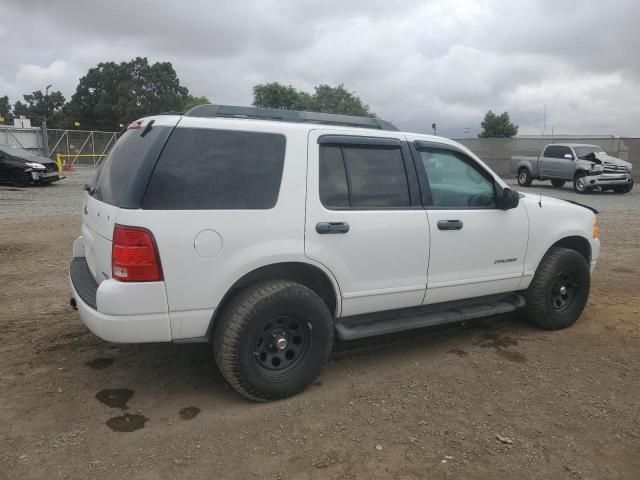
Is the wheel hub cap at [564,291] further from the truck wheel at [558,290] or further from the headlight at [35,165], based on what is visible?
the headlight at [35,165]

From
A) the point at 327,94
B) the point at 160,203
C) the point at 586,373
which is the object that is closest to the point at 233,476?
the point at 160,203

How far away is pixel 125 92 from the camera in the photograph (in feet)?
209

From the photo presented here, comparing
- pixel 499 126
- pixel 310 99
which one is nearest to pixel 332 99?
pixel 310 99

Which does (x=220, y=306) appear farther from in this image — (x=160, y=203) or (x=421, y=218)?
(x=421, y=218)

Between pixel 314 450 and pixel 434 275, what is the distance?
65.5 inches

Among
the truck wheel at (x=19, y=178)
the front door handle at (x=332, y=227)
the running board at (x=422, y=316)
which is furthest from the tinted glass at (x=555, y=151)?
the truck wheel at (x=19, y=178)

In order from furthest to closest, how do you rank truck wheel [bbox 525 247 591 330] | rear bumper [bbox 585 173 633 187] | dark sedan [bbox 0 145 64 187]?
rear bumper [bbox 585 173 633 187] < dark sedan [bbox 0 145 64 187] < truck wheel [bbox 525 247 591 330]

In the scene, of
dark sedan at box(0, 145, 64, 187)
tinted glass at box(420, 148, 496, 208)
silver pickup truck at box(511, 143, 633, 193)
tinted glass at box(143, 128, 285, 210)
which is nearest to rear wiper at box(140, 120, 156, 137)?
tinted glass at box(143, 128, 285, 210)

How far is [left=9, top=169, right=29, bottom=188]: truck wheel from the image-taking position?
16953 mm

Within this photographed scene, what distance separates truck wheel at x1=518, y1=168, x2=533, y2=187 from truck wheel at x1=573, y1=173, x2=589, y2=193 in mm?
2404

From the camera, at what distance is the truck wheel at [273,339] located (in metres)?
3.15

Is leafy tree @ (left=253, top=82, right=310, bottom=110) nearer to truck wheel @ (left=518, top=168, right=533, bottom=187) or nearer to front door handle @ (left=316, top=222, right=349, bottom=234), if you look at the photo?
truck wheel @ (left=518, top=168, right=533, bottom=187)

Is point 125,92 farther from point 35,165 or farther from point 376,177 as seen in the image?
point 376,177

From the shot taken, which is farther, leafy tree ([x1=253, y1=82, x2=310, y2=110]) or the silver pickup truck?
leafy tree ([x1=253, y1=82, x2=310, y2=110])
